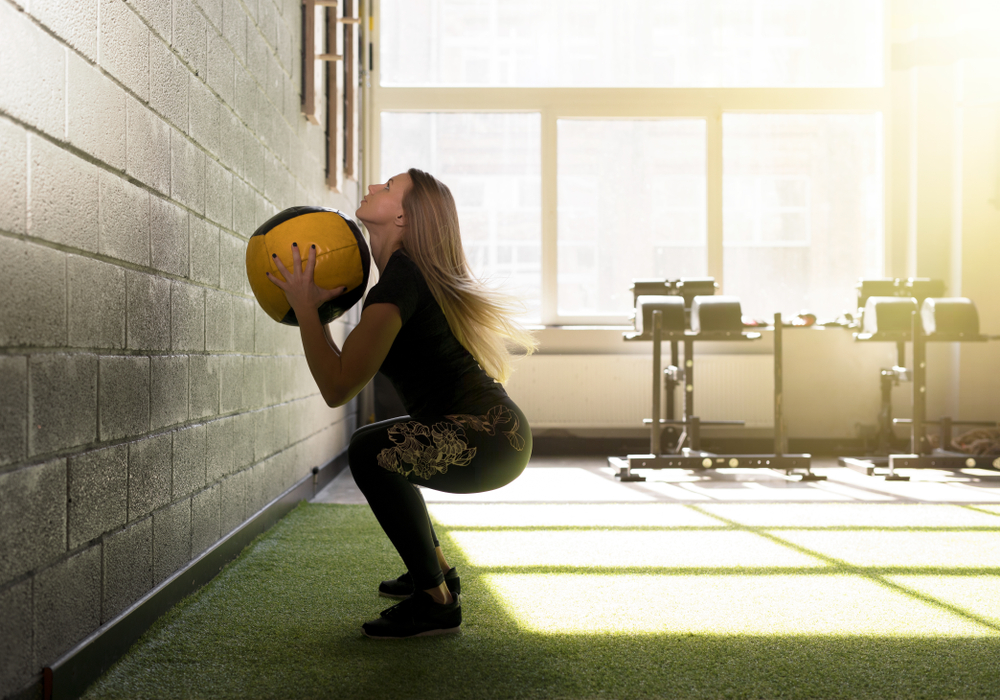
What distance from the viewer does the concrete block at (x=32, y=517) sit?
1.19 meters

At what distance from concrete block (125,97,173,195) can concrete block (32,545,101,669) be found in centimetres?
81

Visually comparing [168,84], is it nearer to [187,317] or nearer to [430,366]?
[187,317]

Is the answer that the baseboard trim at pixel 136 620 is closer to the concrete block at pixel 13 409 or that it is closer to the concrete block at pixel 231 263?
the concrete block at pixel 13 409

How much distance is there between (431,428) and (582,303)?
4.17 meters

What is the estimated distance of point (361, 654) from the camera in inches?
63.5

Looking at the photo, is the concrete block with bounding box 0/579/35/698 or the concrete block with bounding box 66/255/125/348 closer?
the concrete block with bounding box 0/579/35/698

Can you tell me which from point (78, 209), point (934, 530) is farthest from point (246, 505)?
point (934, 530)

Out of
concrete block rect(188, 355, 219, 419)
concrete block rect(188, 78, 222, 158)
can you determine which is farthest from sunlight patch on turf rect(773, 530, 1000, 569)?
concrete block rect(188, 78, 222, 158)

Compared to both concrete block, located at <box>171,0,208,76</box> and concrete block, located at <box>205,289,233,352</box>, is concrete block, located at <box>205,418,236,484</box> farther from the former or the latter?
concrete block, located at <box>171,0,208,76</box>

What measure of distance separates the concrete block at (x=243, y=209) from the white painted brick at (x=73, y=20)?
0.97 meters

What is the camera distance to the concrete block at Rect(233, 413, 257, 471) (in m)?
2.42

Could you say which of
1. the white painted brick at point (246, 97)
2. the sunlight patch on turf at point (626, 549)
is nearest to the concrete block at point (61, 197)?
the white painted brick at point (246, 97)

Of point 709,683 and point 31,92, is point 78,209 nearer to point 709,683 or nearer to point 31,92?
point 31,92

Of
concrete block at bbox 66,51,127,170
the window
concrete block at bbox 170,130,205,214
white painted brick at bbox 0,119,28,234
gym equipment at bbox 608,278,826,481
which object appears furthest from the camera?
the window
